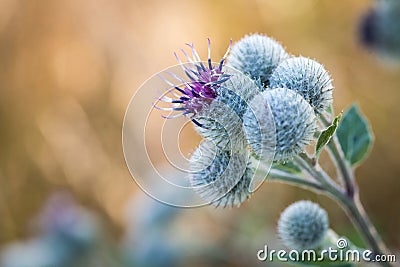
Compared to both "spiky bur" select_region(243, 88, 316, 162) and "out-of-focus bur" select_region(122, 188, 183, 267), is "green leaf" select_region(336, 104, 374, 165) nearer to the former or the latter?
"spiky bur" select_region(243, 88, 316, 162)

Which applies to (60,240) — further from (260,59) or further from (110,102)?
(260,59)

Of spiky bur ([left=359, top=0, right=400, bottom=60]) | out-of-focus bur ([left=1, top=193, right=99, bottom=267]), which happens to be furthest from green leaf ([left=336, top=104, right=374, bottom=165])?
out-of-focus bur ([left=1, top=193, right=99, bottom=267])

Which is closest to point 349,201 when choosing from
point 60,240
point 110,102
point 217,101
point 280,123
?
point 280,123

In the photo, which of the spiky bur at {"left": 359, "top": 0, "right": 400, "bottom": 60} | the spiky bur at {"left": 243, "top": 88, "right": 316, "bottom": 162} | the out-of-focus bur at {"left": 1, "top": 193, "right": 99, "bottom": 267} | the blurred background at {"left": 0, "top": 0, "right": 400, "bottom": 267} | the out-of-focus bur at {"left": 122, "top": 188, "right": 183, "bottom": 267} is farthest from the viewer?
the blurred background at {"left": 0, "top": 0, "right": 400, "bottom": 267}

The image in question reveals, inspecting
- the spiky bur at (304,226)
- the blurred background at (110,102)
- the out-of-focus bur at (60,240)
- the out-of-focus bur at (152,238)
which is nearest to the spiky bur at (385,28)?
the blurred background at (110,102)

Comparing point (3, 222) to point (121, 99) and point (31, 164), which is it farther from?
point (121, 99)

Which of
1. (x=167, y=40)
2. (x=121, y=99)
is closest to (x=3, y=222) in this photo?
(x=121, y=99)

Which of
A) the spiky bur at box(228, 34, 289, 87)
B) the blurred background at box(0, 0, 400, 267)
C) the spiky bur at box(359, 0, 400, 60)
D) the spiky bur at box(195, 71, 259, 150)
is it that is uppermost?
the blurred background at box(0, 0, 400, 267)
